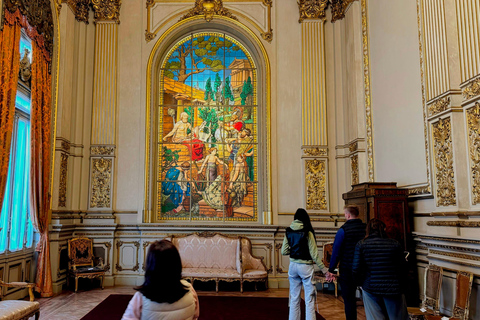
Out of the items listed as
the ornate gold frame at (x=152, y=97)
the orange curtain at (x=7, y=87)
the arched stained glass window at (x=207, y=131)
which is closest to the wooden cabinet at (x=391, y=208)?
the ornate gold frame at (x=152, y=97)

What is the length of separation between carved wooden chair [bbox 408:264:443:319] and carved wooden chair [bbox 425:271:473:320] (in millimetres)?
269

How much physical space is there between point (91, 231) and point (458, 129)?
7149 millimetres

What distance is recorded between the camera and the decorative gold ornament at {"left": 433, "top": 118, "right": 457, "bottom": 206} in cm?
496

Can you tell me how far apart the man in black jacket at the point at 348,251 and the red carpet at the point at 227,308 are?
4.56 feet

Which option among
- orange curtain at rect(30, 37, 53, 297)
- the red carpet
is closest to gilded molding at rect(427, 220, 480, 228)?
the red carpet

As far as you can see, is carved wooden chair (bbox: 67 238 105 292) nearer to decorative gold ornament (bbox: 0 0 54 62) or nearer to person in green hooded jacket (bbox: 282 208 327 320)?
decorative gold ornament (bbox: 0 0 54 62)

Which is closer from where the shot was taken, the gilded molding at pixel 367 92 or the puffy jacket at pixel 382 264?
the puffy jacket at pixel 382 264

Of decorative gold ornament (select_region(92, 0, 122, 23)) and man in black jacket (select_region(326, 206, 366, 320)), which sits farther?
decorative gold ornament (select_region(92, 0, 122, 23))

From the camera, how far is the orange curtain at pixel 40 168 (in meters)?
7.23

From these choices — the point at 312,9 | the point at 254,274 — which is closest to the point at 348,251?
the point at 254,274

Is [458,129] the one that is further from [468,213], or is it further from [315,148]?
[315,148]

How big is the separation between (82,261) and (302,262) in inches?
208

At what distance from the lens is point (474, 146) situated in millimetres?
4645

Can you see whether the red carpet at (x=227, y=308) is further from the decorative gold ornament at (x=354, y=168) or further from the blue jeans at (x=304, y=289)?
the decorative gold ornament at (x=354, y=168)
